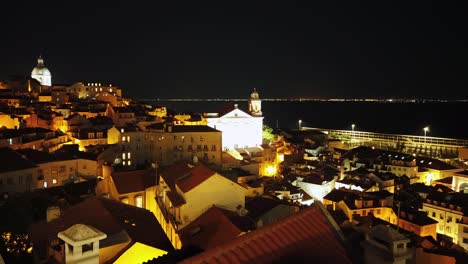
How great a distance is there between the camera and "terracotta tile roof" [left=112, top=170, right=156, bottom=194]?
24.2m

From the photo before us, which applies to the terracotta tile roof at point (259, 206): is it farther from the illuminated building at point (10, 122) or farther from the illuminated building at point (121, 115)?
the illuminated building at point (121, 115)

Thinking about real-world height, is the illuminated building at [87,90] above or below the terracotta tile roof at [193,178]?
above

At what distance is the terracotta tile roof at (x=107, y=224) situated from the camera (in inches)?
589

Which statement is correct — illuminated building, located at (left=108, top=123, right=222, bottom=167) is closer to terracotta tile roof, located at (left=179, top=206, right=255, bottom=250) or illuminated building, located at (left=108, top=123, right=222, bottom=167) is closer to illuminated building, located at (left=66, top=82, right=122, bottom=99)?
terracotta tile roof, located at (left=179, top=206, right=255, bottom=250)

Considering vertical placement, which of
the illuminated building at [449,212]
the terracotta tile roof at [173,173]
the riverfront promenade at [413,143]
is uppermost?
the terracotta tile roof at [173,173]

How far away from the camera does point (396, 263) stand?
528 centimetres

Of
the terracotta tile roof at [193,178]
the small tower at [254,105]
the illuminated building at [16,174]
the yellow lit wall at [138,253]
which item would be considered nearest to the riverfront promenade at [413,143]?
the small tower at [254,105]

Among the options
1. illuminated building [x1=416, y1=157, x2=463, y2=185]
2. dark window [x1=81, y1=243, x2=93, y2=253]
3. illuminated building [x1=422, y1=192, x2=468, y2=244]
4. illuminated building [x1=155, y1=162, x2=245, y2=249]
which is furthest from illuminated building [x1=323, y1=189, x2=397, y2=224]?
dark window [x1=81, y1=243, x2=93, y2=253]

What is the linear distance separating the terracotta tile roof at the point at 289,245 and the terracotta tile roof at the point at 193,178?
15.7m

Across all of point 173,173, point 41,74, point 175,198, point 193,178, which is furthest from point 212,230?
point 41,74

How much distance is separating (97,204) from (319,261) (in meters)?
13.5

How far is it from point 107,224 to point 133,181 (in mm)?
9915

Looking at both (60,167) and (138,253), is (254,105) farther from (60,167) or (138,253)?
(138,253)

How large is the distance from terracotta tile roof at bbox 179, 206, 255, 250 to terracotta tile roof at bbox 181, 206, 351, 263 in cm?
1023
